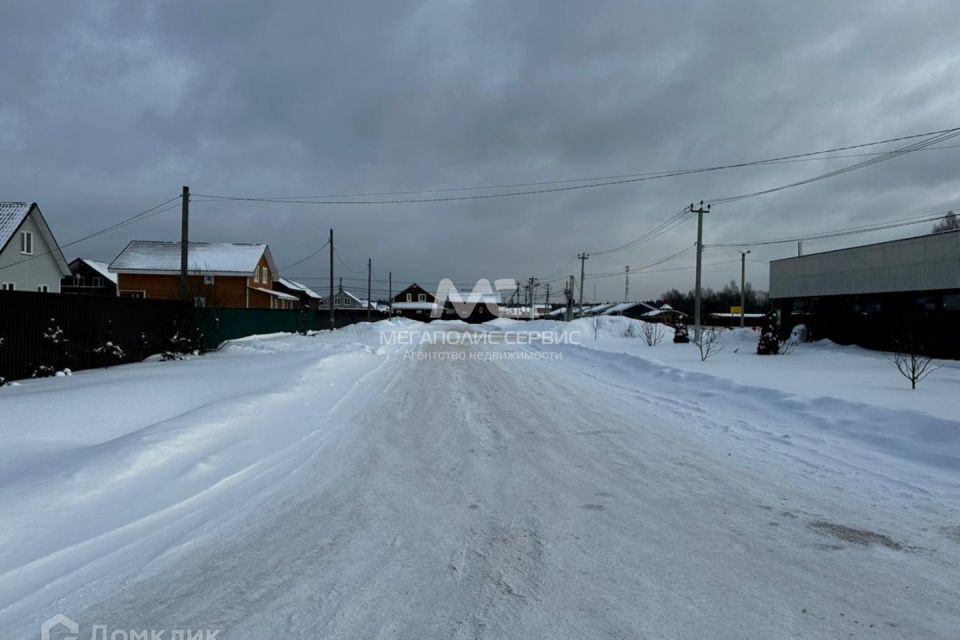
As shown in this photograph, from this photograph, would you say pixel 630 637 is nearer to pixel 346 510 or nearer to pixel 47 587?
pixel 346 510

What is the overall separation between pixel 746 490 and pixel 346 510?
3.87 meters

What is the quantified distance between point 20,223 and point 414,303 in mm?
72143

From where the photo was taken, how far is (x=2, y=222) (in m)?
26.9

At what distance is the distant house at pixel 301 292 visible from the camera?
254 feet

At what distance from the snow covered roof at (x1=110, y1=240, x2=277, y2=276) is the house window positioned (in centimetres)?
1176

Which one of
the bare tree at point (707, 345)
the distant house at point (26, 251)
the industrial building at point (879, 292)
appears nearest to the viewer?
the bare tree at point (707, 345)

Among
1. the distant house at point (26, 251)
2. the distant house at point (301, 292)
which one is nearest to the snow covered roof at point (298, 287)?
the distant house at point (301, 292)

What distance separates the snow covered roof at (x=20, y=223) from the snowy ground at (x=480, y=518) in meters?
23.6

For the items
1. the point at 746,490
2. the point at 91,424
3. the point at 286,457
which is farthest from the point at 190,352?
the point at 746,490

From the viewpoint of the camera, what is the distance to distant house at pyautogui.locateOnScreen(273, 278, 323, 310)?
7756cm

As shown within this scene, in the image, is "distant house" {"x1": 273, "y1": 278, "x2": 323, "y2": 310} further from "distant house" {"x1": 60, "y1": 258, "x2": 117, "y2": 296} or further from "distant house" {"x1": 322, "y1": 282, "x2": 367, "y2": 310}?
"distant house" {"x1": 60, "y1": 258, "x2": 117, "y2": 296}

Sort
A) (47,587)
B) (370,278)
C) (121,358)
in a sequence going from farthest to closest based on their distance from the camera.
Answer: (370,278) → (121,358) → (47,587)

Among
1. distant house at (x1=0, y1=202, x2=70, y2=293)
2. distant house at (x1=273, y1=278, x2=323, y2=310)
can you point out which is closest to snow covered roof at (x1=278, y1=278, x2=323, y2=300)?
distant house at (x1=273, y1=278, x2=323, y2=310)

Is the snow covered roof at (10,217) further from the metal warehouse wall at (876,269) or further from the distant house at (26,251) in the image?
the metal warehouse wall at (876,269)
